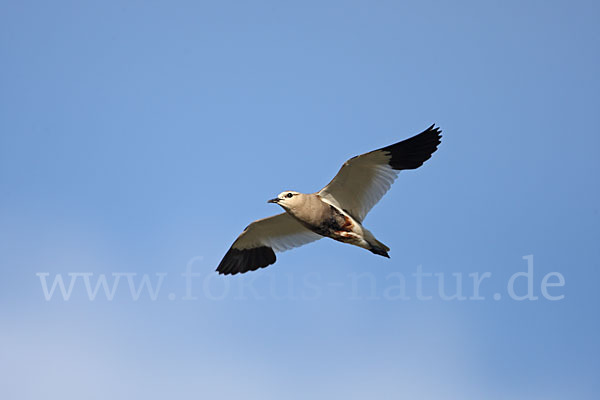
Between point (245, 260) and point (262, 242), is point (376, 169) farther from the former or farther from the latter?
point (245, 260)

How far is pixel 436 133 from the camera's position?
1465 centimetres

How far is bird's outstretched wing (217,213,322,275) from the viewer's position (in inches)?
647

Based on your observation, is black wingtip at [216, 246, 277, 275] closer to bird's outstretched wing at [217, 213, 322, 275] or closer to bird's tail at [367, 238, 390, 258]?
bird's outstretched wing at [217, 213, 322, 275]

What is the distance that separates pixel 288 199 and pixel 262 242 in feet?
8.45

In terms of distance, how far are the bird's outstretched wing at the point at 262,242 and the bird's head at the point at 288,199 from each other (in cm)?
151

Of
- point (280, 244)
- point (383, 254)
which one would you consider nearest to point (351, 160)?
point (383, 254)

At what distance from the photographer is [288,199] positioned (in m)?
14.6

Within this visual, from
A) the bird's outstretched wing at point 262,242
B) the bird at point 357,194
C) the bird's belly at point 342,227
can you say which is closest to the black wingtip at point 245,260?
the bird's outstretched wing at point 262,242

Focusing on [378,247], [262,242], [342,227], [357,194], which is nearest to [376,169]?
[357,194]

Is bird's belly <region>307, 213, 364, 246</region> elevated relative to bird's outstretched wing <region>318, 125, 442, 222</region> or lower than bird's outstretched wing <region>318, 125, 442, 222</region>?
lower

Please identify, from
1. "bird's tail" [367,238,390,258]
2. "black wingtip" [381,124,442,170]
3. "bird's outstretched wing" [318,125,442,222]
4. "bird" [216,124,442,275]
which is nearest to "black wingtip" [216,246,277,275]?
"bird" [216,124,442,275]

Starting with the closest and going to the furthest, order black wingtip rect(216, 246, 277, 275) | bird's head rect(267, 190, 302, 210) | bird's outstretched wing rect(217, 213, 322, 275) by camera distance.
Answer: bird's head rect(267, 190, 302, 210), bird's outstretched wing rect(217, 213, 322, 275), black wingtip rect(216, 246, 277, 275)

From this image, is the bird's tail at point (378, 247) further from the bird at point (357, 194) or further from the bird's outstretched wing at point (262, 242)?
the bird's outstretched wing at point (262, 242)

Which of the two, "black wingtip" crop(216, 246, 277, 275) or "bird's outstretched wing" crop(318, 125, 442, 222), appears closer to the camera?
"bird's outstretched wing" crop(318, 125, 442, 222)
